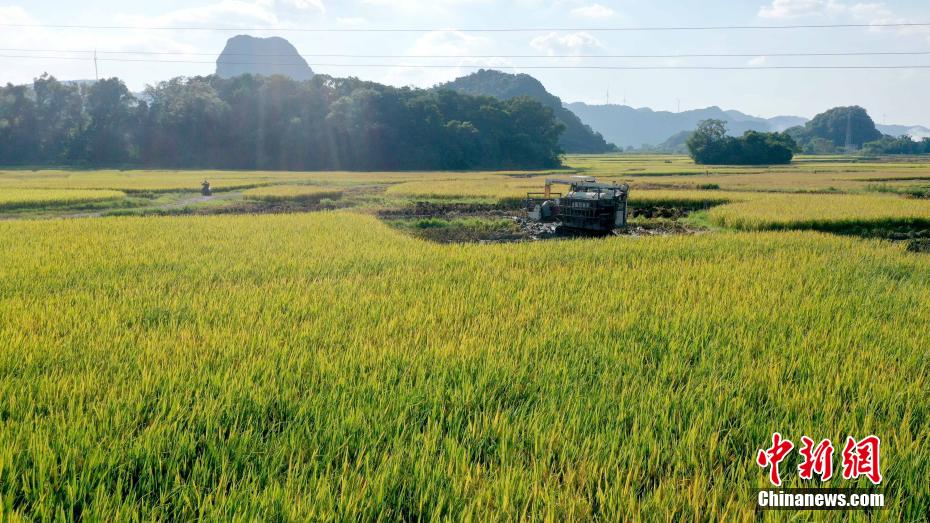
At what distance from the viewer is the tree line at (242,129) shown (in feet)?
178

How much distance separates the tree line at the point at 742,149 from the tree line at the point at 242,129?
16551mm

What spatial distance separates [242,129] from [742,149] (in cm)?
5433

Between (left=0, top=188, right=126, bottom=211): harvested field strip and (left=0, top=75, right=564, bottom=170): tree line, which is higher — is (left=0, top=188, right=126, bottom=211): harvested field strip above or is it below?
below

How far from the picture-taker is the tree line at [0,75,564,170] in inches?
2132

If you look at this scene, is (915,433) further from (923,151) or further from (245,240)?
(923,151)

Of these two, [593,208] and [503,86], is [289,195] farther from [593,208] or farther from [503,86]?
[503,86]

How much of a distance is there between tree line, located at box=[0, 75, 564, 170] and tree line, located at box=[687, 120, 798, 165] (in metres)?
16.6

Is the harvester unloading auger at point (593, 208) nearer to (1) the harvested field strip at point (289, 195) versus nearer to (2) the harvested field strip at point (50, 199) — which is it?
(1) the harvested field strip at point (289, 195)

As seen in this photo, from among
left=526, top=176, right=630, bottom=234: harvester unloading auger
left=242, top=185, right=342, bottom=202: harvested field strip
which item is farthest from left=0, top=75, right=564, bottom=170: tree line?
left=526, top=176, right=630, bottom=234: harvester unloading auger

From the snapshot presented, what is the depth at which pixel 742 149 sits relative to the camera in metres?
61.9

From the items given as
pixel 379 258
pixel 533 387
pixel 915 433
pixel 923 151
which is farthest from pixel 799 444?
pixel 923 151

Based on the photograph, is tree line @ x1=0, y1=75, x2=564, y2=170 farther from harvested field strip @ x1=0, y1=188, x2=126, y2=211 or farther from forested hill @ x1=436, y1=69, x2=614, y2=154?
forested hill @ x1=436, y1=69, x2=614, y2=154

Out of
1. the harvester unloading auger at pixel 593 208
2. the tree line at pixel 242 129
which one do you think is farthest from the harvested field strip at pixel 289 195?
the tree line at pixel 242 129

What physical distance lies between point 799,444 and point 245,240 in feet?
30.1
